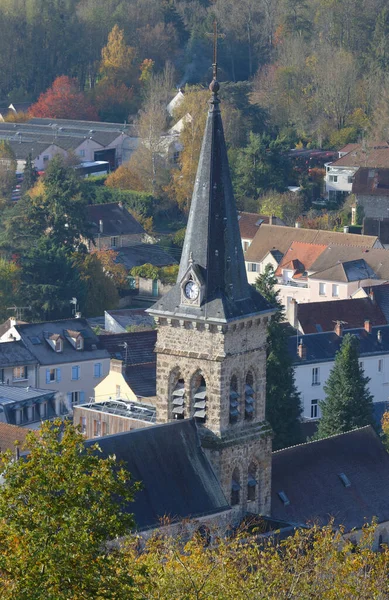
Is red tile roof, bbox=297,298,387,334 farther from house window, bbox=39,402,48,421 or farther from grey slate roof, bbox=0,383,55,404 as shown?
house window, bbox=39,402,48,421

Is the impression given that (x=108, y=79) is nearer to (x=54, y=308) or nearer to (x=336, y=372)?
(x=54, y=308)

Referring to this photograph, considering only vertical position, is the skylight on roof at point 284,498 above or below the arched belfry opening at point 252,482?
below

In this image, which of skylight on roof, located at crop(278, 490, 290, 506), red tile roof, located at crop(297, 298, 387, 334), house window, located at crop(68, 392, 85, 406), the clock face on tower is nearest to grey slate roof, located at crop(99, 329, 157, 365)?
house window, located at crop(68, 392, 85, 406)

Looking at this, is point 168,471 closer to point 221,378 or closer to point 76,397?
point 221,378

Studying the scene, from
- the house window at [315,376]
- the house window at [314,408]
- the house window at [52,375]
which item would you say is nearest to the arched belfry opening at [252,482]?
the house window at [314,408]

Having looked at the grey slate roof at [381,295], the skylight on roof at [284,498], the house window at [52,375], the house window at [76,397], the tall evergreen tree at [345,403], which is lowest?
the skylight on roof at [284,498]

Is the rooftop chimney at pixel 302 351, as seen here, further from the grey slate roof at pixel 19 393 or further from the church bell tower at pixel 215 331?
the church bell tower at pixel 215 331

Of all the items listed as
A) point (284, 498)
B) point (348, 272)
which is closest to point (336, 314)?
point (348, 272)
